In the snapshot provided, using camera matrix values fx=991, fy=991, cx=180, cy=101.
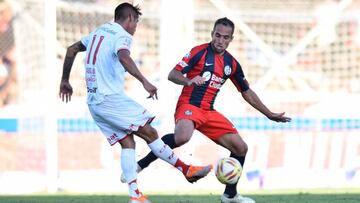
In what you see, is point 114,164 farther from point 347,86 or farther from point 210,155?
point 347,86

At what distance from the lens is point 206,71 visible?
10562 mm

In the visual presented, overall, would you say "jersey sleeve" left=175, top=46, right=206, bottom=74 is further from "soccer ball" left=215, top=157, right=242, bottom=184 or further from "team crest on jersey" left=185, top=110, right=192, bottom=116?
"soccer ball" left=215, top=157, right=242, bottom=184

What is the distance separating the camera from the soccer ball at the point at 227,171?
9.97 m

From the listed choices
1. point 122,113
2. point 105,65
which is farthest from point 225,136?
point 105,65

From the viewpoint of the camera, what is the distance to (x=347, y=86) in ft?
60.6

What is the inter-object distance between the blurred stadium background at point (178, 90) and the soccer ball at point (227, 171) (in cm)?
643

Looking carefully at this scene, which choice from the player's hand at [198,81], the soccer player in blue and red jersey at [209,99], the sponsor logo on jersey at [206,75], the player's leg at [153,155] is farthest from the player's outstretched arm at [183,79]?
the player's leg at [153,155]

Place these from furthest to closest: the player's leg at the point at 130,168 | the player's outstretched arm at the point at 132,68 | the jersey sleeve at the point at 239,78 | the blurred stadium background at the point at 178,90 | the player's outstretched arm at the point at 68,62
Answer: the blurred stadium background at the point at 178,90 < the jersey sleeve at the point at 239,78 < the player's outstretched arm at the point at 68,62 < the player's leg at the point at 130,168 < the player's outstretched arm at the point at 132,68

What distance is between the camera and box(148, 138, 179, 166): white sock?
978 centimetres

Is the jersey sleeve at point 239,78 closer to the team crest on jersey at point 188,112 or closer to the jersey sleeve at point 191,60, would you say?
the jersey sleeve at point 191,60

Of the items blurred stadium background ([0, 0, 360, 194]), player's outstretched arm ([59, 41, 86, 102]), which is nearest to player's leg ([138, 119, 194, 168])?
player's outstretched arm ([59, 41, 86, 102])

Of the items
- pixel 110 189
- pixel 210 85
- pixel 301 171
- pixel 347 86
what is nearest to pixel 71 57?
pixel 210 85

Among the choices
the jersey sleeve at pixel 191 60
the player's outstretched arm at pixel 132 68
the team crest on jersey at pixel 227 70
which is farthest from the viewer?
the team crest on jersey at pixel 227 70

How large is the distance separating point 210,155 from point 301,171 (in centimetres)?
163
